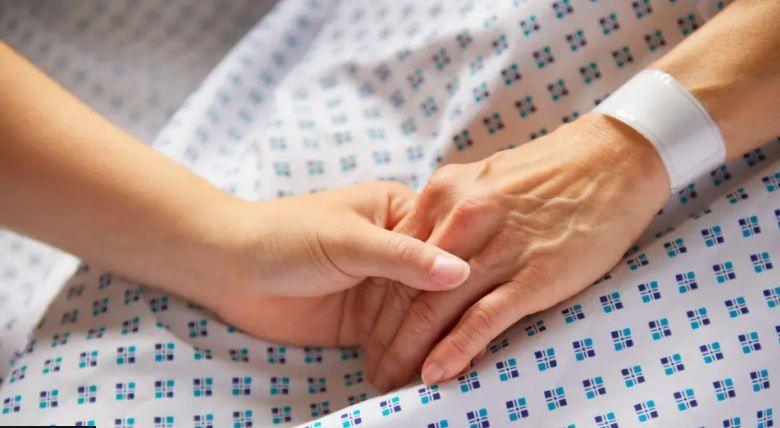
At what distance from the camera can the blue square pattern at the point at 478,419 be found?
818mm

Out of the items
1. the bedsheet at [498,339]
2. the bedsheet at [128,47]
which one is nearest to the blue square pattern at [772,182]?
the bedsheet at [498,339]

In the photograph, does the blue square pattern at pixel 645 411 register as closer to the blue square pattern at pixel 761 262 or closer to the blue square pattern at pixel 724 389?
the blue square pattern at pixel 724 389

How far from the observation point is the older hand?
0.85 m

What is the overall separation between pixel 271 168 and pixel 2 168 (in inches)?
13.3

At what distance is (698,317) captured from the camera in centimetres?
85

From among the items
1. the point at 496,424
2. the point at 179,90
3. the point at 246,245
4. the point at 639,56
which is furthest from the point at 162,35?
the point at 496,424

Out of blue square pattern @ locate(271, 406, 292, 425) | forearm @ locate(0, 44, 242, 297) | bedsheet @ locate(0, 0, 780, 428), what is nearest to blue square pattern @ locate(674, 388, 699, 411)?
bedsheet @ locate(0, 0, 780, 428)

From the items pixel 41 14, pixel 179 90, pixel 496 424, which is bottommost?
pixel 496 424

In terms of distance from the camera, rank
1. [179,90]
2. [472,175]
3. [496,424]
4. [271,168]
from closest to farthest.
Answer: [496,424]
[472,175]
[271,168]
[179,90]

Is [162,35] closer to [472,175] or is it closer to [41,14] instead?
[41,14]

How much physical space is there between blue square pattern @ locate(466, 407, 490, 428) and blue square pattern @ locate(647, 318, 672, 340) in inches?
8.2

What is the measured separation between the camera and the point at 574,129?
0.93m

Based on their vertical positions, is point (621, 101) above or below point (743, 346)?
above

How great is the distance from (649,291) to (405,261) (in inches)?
11.0
